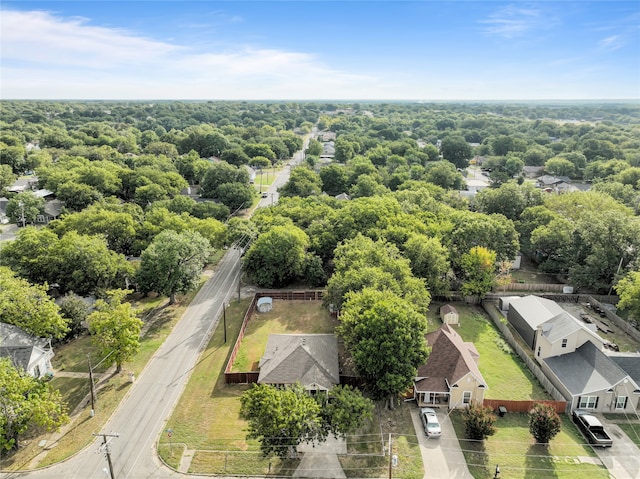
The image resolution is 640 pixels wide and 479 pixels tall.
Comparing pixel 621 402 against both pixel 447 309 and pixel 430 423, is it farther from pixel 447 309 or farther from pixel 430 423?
pixel 447 309

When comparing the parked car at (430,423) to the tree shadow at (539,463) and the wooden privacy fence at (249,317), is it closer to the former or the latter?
the tree shadow at (539,463)

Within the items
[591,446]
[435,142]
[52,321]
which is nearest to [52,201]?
[52,321]

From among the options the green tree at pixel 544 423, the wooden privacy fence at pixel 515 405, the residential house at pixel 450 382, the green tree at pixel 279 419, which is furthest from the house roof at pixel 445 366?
the green tree at pixel 279 419

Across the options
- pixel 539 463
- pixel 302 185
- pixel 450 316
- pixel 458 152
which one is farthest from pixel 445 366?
pixel 458 152

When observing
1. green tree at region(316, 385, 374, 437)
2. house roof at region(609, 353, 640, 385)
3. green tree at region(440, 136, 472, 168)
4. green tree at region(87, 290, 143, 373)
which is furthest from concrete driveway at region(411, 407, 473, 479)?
green tree at region(440, 136, 472, 168)

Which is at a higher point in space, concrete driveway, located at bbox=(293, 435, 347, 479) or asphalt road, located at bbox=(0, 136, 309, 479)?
concrete driveway, located at bbox=(293, 435, 347, 479)

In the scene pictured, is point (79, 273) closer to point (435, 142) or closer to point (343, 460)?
point (343, 460)

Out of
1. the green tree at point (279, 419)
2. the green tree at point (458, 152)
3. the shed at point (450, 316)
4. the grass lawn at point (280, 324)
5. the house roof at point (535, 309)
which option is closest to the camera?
the green tree at point (279, 419)

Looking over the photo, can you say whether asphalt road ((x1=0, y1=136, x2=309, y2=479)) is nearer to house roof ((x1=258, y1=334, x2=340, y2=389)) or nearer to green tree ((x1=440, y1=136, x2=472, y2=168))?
house roof ((x1=258, y1=334, x2=340, y2=389))
